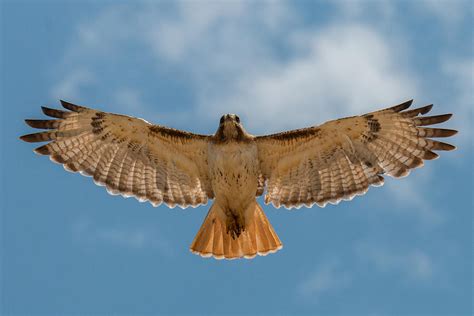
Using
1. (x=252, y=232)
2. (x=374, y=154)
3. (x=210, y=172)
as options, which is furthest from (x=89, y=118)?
(x=374, y=154)

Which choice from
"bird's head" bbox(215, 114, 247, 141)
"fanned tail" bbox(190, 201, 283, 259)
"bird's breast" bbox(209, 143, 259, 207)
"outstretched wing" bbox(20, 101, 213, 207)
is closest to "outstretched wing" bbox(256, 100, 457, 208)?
"bird's breast" bbox(209, 143, 259, 207)

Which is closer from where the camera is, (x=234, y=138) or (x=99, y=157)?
(x=234, y=138)

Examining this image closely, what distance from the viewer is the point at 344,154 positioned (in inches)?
661

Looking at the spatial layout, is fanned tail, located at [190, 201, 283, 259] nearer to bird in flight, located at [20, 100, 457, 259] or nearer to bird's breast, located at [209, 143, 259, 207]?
bird in flight, located at [20, 100, 457, 259]

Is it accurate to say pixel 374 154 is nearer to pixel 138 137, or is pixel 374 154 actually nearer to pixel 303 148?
pixel 303 148

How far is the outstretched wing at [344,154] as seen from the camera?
16.5 m

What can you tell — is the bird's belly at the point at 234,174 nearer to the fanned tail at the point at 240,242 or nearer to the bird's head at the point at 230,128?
the bird's head at the point at 230,128

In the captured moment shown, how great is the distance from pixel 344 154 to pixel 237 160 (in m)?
1.94

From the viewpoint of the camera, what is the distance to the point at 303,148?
658 inches

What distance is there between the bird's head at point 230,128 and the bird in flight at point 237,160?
2 centimetres

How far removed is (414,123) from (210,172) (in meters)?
3.47

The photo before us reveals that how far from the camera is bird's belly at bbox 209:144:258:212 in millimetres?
16047

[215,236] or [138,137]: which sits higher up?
[138,137]

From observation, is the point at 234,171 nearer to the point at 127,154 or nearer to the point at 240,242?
the point at 240,242
